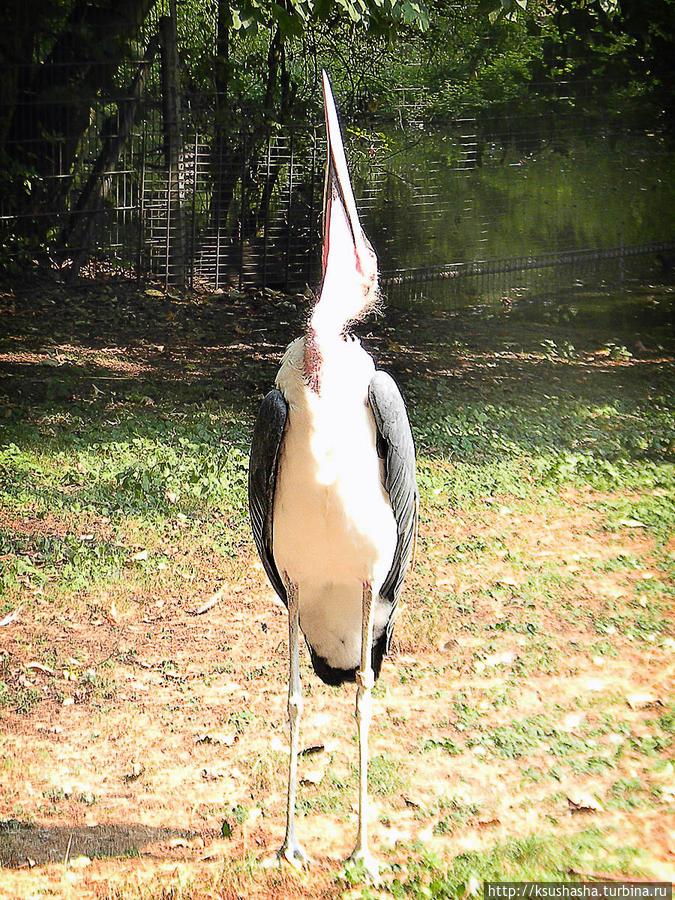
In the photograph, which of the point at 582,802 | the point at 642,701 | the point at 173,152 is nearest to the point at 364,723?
the point at 582,802

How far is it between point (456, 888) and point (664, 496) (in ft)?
10.8

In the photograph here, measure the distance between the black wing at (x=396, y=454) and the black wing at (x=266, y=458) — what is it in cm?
25

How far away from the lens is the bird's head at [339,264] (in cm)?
260

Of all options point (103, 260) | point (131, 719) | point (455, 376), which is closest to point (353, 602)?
point (131, 719)

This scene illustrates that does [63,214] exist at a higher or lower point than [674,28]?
lower

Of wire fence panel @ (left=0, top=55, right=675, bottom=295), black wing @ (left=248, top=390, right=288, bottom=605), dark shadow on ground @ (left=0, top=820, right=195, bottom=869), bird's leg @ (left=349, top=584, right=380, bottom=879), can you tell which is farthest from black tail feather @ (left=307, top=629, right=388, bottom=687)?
wire fence panel @ (left=0, top=55, right=675, bottom=295)

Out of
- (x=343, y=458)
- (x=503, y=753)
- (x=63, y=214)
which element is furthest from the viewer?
(x=63, y=214)

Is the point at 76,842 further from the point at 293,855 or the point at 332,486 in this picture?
the point at 332,486

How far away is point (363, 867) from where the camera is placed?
9.33 ft

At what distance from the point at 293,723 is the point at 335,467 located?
828 millimetres

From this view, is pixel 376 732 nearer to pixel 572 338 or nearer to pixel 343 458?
pixel 343 458

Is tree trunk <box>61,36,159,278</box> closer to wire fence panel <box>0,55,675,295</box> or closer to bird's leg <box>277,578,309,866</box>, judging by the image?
wire fence panel <box>0,55,675,295</box>

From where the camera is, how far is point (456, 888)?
2.78 m

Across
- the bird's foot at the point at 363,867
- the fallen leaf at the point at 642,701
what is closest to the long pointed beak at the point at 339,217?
the bird's foot at the point at 363,867
